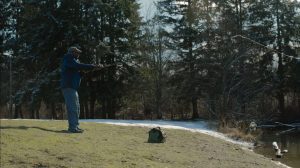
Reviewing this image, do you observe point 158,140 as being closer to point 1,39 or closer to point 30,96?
point 30,96

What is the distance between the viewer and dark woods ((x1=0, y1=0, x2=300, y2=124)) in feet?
122

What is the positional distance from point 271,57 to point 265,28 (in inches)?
103

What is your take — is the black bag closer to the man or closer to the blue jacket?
the man

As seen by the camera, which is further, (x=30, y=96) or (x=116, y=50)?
(x=116, y=50)

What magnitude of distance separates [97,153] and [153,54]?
105 feet

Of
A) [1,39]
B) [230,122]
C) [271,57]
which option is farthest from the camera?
[271,57]

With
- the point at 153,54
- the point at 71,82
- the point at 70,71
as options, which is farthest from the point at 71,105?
the point at 153,54

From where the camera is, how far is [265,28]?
46.6m

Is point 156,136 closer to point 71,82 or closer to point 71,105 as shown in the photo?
point 71,105

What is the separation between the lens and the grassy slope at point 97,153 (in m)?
9.49

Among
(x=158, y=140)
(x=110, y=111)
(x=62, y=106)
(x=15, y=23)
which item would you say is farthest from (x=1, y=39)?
(x=158, y=140)

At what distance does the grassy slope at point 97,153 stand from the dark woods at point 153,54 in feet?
61.4

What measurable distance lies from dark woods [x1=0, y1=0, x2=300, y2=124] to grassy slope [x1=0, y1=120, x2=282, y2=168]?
18.7 metres

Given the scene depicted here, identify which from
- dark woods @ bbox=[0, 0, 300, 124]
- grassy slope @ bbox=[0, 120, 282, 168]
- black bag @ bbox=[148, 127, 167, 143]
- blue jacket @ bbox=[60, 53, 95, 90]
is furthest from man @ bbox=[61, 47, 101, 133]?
dark woods @ bbox=[0, 0, 300, 124]
